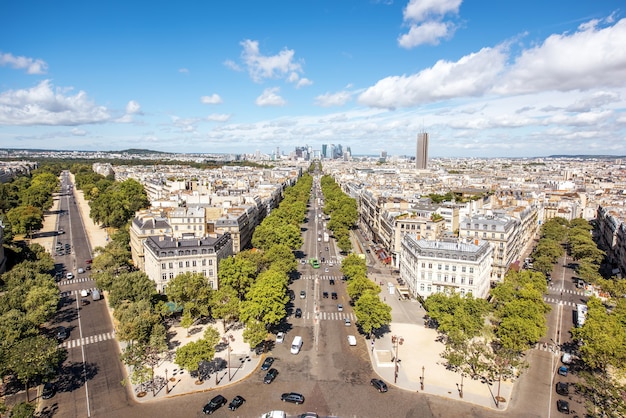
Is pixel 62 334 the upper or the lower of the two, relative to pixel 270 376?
upper

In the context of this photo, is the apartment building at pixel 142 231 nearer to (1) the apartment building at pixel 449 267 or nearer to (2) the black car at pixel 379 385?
(1) the apartment building at pixel 449 267

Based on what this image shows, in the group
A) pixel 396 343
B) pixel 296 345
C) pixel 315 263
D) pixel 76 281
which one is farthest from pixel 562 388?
pixel 76 281

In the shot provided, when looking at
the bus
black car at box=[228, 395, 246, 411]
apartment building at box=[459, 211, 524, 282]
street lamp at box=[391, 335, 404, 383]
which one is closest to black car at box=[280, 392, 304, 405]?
black car at box=[228, 395, 246, 411]

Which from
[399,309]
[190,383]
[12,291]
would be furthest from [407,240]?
[12,291]

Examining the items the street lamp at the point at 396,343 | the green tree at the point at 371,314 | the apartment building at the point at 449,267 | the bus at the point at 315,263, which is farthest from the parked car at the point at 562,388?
the bus at the point at 315,263

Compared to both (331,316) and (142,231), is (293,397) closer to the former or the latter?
(331,316)
